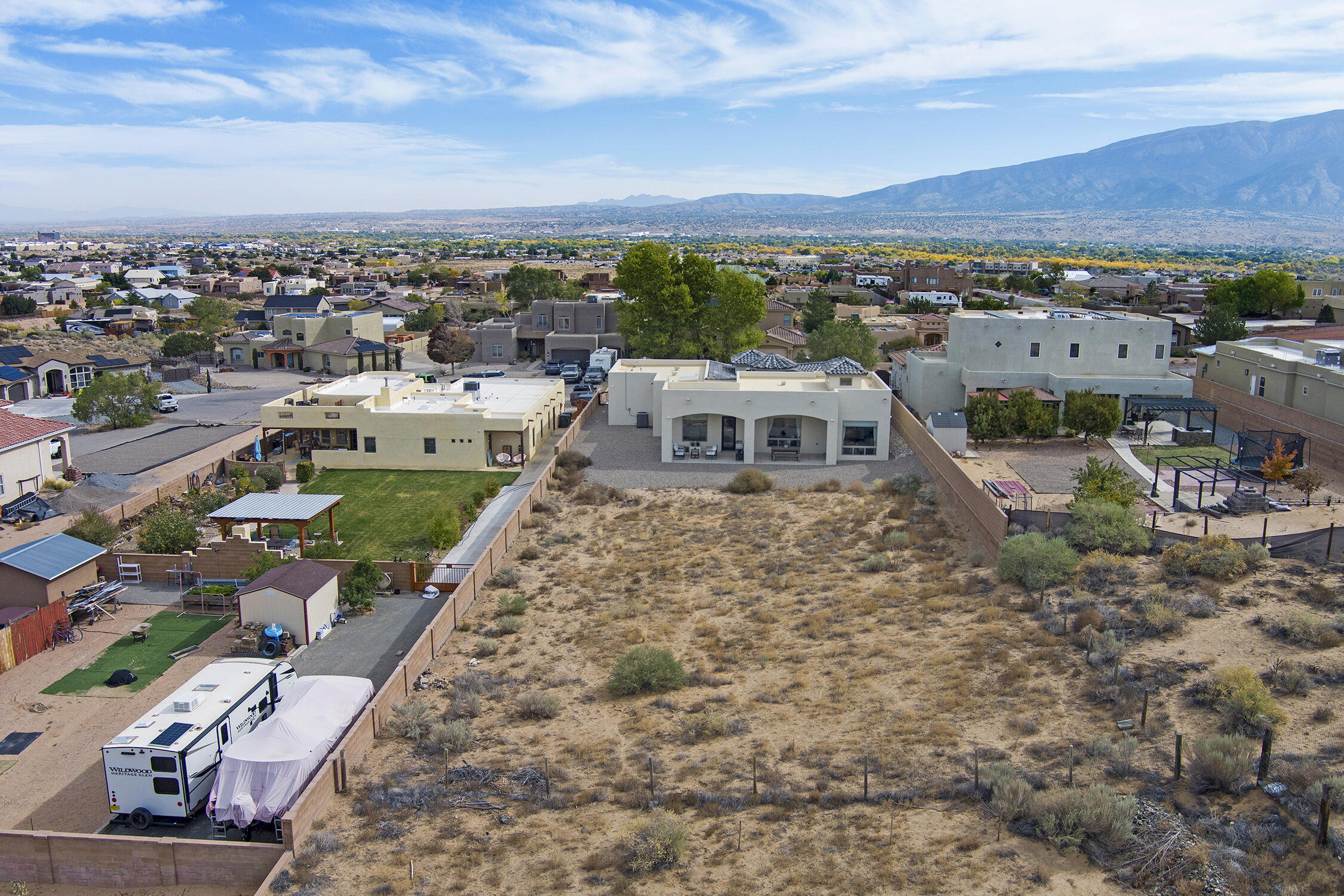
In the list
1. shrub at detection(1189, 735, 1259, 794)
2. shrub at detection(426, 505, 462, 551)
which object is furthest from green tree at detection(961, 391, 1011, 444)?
shrub at detection(1189, 735, 1259, 794)

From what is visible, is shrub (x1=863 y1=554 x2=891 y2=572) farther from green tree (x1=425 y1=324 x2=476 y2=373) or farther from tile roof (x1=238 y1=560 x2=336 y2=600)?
green tree (x1=425 y1=324 x2=476 y2=373)

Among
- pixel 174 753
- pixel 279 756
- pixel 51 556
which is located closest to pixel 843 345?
pixel 51 556

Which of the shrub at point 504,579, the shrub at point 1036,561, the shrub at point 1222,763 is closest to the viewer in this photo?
the shrub at point 1222,763

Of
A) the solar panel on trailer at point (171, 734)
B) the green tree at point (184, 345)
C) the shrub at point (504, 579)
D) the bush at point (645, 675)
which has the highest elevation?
the green tree at point (184, 345)

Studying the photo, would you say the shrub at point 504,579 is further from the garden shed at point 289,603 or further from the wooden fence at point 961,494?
the wooden fence at point 961,494

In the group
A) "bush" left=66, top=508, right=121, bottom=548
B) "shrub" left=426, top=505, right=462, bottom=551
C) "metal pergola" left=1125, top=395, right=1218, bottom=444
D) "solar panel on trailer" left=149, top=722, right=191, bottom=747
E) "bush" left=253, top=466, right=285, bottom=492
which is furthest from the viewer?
"metal pergola" left=1125, top=395, right=1218, bottom=444

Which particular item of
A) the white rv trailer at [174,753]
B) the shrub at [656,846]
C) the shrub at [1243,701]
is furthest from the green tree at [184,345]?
the shrub at [1243,701]

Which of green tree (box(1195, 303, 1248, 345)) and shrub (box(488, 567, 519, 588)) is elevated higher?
green tree (box(1195, 303, 1248, 345))
